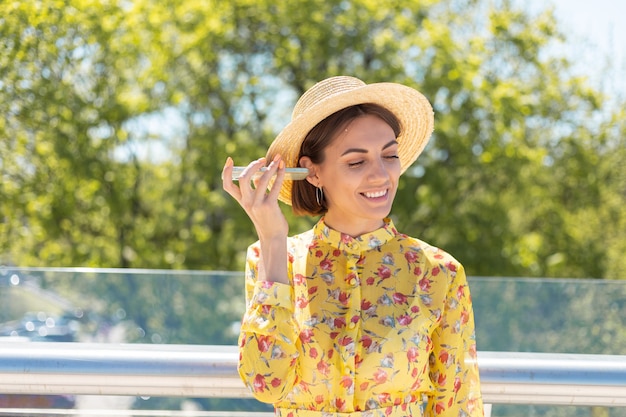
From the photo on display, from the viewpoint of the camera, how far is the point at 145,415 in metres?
2.23

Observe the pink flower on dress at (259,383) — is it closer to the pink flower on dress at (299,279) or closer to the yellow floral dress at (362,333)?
the yellow floral dress at (362,333)

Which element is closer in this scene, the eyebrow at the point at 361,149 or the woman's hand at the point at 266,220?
the woman's hand at the point at 266,220

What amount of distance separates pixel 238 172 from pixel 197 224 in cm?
862

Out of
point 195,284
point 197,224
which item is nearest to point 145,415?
point 195,284

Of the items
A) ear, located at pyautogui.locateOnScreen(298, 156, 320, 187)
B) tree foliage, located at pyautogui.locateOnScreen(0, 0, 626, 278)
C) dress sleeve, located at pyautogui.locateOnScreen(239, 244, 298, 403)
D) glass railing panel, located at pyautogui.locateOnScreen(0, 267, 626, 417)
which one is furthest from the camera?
tree foliage, located at pyautogui.locateOnScreen(0, 0, 626, 278)

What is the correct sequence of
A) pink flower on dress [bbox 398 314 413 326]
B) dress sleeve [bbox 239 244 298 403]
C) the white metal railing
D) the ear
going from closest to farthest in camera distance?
dress sleeve [bbox 239 244 298 403] → pink flower on dress [bbox 398 314 413 326] → the ear → the white metal railing

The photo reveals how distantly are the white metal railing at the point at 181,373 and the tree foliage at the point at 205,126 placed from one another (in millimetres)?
7417

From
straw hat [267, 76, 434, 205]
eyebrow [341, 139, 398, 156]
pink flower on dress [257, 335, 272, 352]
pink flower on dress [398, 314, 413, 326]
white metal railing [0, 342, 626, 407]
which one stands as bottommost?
white metal railing [0, 342, 626, 407]

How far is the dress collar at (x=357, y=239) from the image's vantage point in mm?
1818

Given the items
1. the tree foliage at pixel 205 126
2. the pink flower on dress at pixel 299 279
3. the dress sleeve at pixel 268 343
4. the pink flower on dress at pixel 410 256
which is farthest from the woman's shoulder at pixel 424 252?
the tree foliage at pixel 205 126

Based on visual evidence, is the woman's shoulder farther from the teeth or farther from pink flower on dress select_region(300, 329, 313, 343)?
pink flower on dress select_region(300, 329, 313, 343)

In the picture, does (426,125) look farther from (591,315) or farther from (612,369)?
(591,315)

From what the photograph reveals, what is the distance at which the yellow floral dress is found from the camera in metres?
1.63

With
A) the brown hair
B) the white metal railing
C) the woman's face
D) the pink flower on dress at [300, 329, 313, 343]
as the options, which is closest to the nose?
the woman's face
